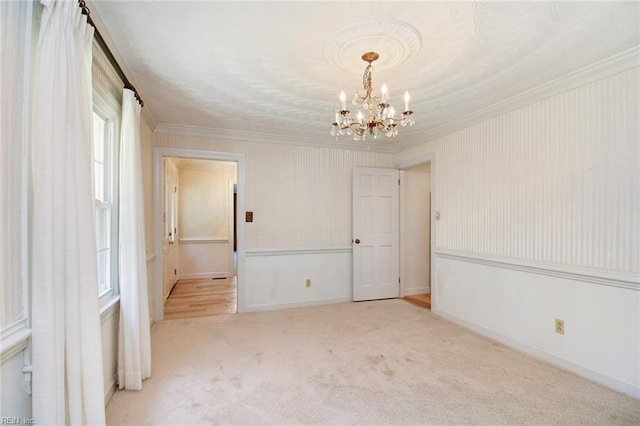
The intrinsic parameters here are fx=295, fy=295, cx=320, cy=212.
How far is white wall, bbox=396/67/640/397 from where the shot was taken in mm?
2152

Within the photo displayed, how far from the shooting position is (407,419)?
1.86 meters

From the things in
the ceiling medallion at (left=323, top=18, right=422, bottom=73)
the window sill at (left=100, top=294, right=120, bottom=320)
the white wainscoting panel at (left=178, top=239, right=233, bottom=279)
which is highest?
the ceiling medallion at (left=323, top=18, right=422, bottom=73)

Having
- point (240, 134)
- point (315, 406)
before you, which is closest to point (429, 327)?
point (315, 406)

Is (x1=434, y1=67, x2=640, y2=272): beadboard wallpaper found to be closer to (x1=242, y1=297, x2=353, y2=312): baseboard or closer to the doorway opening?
the doorway opening

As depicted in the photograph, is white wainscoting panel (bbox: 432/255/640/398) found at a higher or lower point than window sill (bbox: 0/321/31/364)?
lower

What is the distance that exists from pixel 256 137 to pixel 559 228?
3503mm

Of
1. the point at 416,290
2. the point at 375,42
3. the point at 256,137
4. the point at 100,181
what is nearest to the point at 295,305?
the point at 416,290

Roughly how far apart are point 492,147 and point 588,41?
1.28m

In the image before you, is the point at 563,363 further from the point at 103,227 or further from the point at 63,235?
the point at 103,227

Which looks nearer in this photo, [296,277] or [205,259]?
[296,277]

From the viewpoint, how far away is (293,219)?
14.0 feet

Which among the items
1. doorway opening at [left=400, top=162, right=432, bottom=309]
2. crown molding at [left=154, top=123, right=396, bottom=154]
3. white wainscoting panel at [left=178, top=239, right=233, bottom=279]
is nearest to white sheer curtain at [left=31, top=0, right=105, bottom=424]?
crown molding at [left=154, top=123, right=396, bottom=154]

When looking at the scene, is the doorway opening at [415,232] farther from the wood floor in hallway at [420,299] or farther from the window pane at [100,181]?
the window pane at [100,181]

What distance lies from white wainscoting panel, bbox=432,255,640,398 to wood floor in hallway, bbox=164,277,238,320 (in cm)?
306
